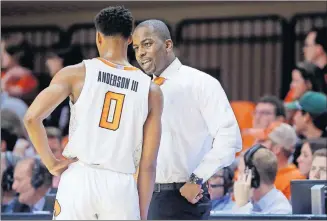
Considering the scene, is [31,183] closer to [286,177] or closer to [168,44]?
[286,177]

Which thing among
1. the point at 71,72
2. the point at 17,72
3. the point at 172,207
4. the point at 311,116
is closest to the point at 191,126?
the point at 172,207

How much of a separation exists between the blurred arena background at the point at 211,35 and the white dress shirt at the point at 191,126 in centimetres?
448

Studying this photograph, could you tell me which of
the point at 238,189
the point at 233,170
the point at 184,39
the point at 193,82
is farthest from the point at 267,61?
the point at 193,82

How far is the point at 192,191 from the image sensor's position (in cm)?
462

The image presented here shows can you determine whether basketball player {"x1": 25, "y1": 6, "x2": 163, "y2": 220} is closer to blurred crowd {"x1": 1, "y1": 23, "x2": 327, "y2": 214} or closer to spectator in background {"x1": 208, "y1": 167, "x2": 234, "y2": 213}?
blurred crowd {"x1": 1, "y1": 23, "x2": 327, "y2": 214}

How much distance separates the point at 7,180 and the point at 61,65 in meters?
2.78

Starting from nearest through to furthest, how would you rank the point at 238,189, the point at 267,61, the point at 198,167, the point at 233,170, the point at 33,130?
1. the point at 33,130
2. the point at 198,167
3. the point at 238,189
4. the point at 233,170
5. the point at 267,61

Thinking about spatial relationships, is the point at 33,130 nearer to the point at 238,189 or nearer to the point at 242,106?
the point at 238,189

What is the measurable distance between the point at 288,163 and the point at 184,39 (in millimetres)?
3796

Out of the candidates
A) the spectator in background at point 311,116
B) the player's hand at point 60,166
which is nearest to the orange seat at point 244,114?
the spectator in background at point 311,116

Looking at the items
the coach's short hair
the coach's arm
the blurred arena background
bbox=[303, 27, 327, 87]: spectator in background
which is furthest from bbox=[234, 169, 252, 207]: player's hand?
the blurred arena background

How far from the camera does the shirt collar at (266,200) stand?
5.77 m

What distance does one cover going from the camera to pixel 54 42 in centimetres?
1082

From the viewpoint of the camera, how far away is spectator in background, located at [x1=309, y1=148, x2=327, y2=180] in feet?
20.0
